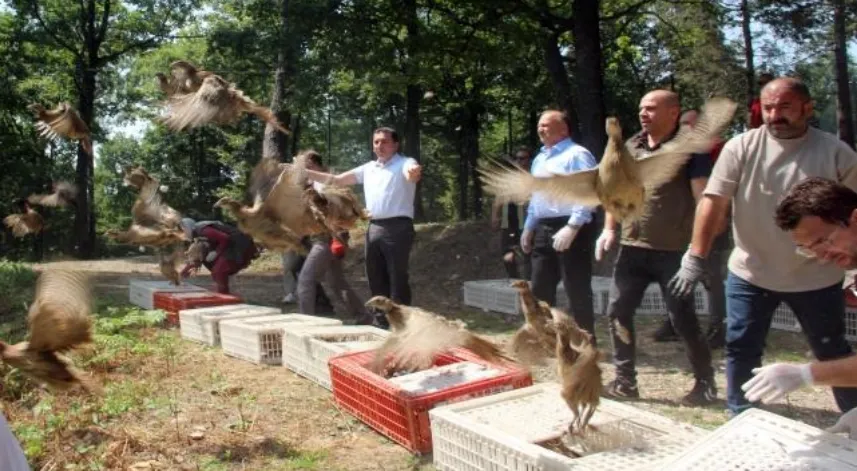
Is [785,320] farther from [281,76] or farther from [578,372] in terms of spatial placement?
[281,76]

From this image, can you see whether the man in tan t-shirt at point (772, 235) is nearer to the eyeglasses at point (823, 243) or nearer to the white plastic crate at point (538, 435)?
the white plastic crate at point (538, 435)

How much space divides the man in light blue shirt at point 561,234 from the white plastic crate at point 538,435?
4.55 feet

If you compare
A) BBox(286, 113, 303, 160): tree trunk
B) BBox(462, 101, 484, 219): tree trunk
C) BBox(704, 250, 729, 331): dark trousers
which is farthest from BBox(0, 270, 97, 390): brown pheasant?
BBox(286, 113, 303, 160): tree trunk

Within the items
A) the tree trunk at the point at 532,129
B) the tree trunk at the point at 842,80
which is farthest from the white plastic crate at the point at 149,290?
the tree trunk at the point at 532,129

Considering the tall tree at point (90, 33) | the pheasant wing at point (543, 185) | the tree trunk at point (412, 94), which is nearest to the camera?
the pheasant wing at point (543, 185)

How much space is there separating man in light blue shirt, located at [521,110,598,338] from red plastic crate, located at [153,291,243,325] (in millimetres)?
3776

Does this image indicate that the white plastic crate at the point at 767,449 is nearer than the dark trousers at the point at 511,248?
Yes

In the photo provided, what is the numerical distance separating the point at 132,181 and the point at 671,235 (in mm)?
4533

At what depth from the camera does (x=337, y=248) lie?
7.18 meters

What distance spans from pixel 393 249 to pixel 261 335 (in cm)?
130

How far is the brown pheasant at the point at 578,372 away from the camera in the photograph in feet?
10.4

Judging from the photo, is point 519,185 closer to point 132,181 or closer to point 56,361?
point 56,361

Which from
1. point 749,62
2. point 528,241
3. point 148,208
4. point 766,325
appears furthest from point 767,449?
point 749,62

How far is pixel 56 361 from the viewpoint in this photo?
9.40 ft
